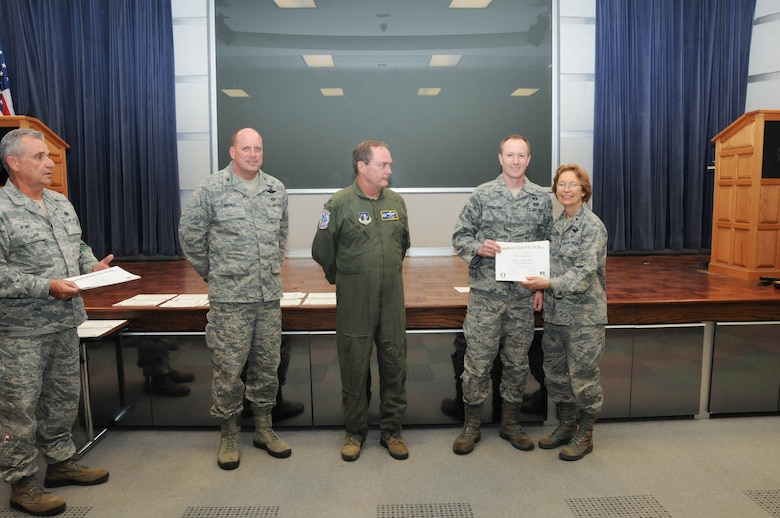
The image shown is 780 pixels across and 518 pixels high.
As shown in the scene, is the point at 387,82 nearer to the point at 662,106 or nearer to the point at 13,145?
the point at 662,106

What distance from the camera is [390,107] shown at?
20.4ft

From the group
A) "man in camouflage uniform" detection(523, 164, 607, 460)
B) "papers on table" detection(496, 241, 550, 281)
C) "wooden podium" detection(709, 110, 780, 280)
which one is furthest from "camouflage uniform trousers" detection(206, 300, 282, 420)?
"wooden podium" detection(709, 110, 780, 280)

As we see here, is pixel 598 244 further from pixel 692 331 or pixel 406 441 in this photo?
pixel 406 441

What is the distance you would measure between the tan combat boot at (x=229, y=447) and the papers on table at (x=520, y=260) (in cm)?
142

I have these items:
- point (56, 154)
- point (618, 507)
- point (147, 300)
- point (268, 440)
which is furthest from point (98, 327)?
point (56, 154)

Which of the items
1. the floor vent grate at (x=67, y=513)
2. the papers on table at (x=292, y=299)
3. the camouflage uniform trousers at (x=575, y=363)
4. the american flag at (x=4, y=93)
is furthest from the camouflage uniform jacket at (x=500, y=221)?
the american flag at (x=4, y=93)

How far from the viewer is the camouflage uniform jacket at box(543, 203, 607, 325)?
2479 millimetres

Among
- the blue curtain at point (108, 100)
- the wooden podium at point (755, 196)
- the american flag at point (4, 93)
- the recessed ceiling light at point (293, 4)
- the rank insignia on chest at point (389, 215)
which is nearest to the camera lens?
the rank insignia on chest at point (389, 215)

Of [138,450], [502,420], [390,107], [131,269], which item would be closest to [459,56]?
[390,107]

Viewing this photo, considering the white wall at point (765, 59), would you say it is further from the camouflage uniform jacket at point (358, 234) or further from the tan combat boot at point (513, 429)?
the camouflage uniform jacket at point (358, 234)

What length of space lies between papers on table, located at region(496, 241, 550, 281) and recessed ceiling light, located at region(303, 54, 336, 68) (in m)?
4.37

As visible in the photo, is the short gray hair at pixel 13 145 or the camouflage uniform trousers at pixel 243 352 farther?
the camouflage uniform trousers at pixel 243 352

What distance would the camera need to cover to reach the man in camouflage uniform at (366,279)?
255cm

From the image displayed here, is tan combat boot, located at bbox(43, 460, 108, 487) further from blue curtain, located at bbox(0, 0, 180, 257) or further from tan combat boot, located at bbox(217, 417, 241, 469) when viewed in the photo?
blue curtain, located at bbox(0, 0, 180, 257)
